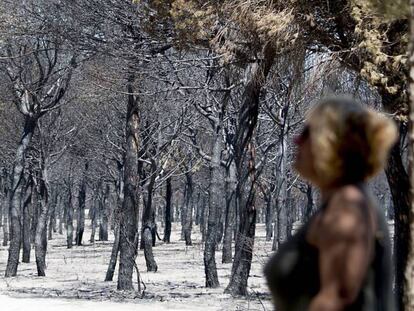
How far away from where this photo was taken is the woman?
2.88 m

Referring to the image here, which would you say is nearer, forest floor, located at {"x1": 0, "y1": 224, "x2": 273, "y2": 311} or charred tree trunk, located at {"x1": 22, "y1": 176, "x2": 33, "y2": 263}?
forest floor, located at {"x1": 0, "y1": 224, "x2": 273, "y2": 311}

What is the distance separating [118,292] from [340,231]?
17.2 meters

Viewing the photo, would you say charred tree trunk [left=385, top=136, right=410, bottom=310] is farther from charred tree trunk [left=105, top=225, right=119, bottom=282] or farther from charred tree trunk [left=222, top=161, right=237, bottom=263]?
charred tree trunk [left=222, top=161, right=237, bottom=263]

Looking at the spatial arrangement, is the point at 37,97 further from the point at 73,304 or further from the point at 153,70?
the point at 73,304

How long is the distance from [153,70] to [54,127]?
15.6 m

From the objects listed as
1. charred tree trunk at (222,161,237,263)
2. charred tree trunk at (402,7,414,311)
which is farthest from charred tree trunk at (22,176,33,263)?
charred tree trunk at (402,7,414,311)

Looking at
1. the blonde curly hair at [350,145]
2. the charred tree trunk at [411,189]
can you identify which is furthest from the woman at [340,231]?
the charred tree trunk at [411,189]

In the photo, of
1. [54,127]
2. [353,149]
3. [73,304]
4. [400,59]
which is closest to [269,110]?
[54,127]

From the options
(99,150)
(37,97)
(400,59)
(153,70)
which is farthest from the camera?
(99,150)

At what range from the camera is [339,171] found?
3020 mm

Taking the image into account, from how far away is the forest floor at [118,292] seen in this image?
16.5 m

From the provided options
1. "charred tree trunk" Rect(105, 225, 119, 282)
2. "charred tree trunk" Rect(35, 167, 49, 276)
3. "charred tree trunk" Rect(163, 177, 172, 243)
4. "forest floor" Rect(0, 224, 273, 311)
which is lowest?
"forest floor" Rect(0, 224, 273, 311)

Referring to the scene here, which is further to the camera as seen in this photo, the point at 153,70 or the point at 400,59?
the point at 153,70

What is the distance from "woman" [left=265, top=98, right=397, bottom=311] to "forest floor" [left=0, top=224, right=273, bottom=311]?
7.38 meters
